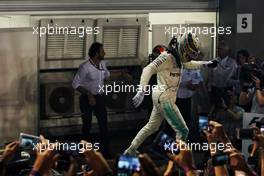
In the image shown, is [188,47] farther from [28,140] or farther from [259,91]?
[28,140]

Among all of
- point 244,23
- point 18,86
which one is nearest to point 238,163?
point 18,86

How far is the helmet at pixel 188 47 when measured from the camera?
180 inches

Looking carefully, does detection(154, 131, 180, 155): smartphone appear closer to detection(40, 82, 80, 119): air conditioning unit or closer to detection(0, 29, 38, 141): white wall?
detection(40, 82, 80, 119): air conditioning unit

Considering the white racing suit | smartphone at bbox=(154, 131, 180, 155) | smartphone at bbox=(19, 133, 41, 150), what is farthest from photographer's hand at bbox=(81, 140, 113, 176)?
the white racing suit

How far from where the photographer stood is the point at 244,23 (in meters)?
5.01

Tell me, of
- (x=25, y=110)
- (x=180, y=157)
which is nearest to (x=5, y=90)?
(x=25, y=110)

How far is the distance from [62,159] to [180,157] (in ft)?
2.68

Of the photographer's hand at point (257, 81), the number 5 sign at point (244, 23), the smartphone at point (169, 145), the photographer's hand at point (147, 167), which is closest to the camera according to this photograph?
the photographer's hand at point (147, 167)

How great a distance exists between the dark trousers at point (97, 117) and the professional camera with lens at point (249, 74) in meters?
1.01

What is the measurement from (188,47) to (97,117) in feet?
2.68

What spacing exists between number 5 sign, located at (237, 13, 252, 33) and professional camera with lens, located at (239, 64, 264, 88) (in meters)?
0.28

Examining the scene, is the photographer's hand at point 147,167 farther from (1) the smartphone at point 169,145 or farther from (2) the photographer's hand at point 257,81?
(2) the photographer's hand at point 257,81

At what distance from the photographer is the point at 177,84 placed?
4.68m

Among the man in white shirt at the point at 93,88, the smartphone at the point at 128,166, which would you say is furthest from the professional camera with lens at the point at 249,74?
the smartphone at the point at 128,166
